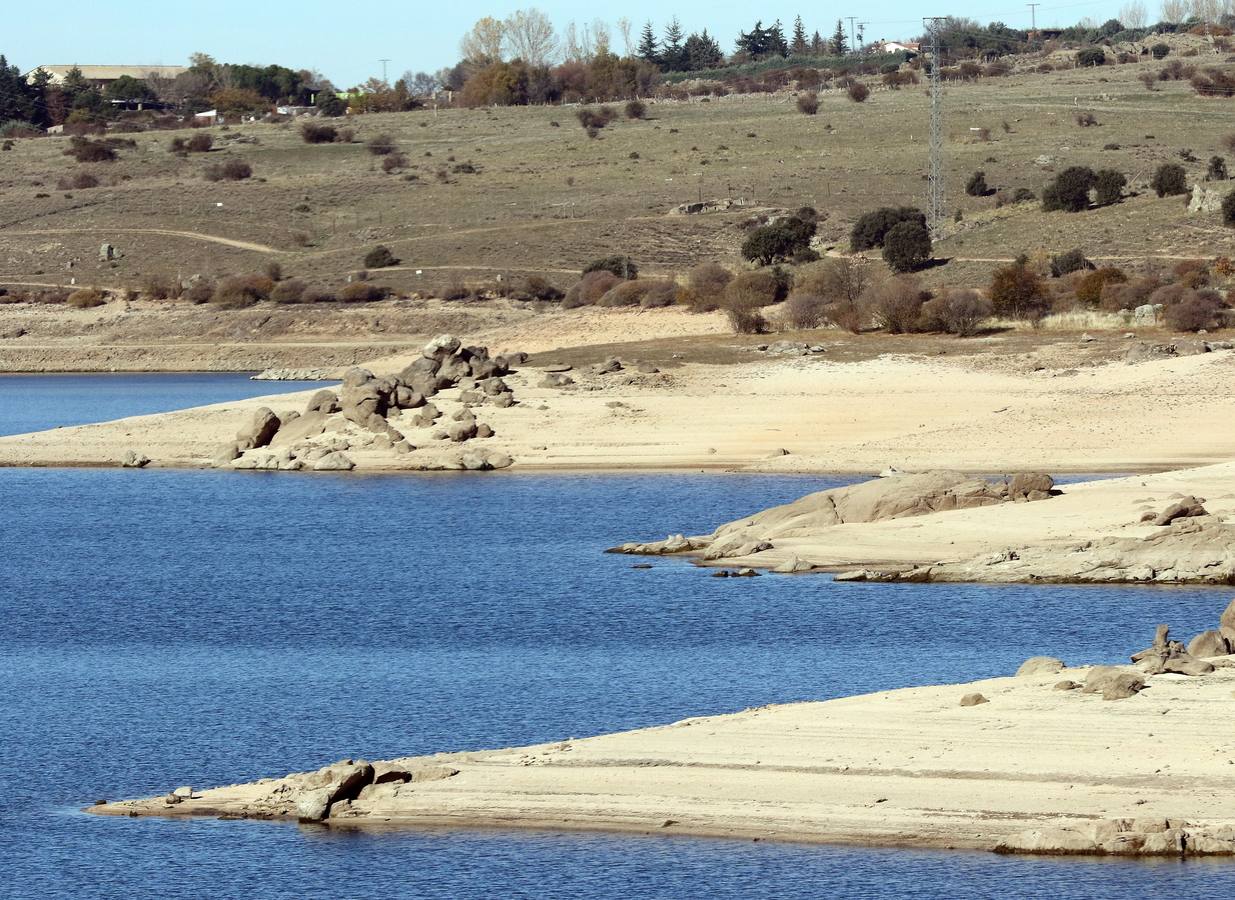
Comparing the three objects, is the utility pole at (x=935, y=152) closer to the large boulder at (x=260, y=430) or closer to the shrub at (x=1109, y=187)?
the shrub at (x=1109, y=187)

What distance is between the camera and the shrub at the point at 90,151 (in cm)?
13500

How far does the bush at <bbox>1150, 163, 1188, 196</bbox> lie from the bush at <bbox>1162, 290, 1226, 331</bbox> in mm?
26879

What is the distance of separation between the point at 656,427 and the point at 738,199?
55.4 metres

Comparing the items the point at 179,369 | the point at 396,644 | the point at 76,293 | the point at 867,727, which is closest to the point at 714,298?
the point at 179,369

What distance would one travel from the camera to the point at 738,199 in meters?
111

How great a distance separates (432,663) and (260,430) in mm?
28879

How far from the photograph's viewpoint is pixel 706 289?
79125mm

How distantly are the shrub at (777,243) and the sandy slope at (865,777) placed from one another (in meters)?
67.8

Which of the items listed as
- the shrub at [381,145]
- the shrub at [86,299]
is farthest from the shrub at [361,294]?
the shrub at [381,145]

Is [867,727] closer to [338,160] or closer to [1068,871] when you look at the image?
[1068,871]

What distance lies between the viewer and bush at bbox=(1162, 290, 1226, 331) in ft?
211

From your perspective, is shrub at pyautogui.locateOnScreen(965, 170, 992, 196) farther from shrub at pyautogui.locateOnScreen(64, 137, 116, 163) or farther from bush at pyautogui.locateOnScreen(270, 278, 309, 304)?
shrub at pyautogui.locateOnScreen(64, 137, 116, 163)

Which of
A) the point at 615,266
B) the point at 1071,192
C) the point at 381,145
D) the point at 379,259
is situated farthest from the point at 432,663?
the point at 381,145

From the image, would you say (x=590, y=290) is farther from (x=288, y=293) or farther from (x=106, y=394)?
(x=106, y=394)
